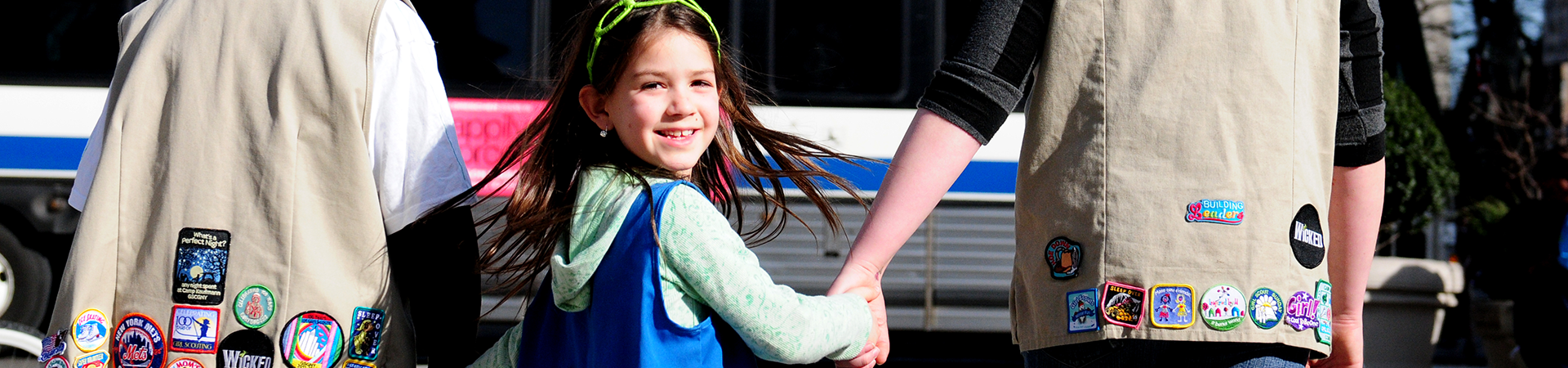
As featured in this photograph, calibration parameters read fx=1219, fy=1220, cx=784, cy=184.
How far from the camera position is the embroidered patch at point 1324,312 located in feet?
5.29

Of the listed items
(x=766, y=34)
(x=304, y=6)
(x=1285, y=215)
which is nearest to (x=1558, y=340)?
(x=766, y=34)

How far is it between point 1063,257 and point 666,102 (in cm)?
58

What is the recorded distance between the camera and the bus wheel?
5188 millimetres

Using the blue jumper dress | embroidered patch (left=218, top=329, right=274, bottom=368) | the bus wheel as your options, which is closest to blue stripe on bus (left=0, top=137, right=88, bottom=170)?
the bus wheel

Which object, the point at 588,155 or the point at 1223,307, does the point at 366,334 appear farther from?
the point at 1223,307

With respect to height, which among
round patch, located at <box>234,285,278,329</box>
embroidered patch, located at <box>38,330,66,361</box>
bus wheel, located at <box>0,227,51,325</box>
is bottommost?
bus wheel, located at <box>0,227,51,325</box>

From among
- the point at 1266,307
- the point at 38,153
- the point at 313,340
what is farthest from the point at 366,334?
the point at 38,153

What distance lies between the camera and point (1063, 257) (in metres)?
1.62

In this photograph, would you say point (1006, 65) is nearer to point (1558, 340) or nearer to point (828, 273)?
point (828, 273)

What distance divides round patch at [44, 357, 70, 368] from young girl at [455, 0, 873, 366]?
598mm

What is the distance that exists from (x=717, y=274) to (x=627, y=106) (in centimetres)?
31

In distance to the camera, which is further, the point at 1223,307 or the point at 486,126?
the point at 486,126

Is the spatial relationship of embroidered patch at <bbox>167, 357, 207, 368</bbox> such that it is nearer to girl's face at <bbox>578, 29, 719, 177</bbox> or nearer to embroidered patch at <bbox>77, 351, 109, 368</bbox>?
embroidered patch at <bbox>77, 351, 109, 368</bbox>

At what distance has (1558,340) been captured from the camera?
17.1 feet
